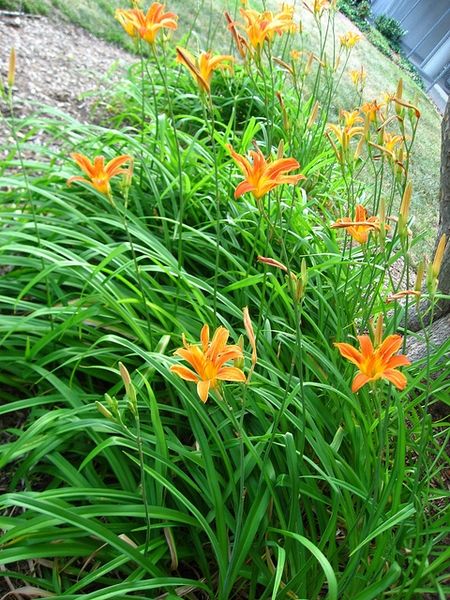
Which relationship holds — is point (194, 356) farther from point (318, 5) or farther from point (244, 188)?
point (318, 5)

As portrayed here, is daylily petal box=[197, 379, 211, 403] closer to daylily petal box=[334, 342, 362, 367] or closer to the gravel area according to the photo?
daylily petal box=[334, 342, 362, 367]

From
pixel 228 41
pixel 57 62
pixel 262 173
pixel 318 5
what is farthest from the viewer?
pixel 228 41

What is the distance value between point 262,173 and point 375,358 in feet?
1.59

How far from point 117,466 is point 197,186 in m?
1.30

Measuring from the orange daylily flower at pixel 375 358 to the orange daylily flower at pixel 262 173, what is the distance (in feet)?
1.28

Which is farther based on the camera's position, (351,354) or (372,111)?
(372,111)

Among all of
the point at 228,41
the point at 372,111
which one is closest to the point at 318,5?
the point at 372,111

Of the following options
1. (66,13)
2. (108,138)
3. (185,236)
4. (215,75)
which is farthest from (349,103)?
(185,236)

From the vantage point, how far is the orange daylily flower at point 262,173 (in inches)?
45.1

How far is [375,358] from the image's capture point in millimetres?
1074

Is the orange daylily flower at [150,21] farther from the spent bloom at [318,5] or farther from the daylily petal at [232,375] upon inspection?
the daylily petal at [232,375]

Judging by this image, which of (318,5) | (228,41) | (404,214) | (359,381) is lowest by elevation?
(228,41)

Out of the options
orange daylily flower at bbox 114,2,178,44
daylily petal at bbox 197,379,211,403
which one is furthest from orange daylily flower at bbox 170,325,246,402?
orange daylily flower at bbox 114,2,178,44

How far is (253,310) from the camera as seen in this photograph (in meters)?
2.10
